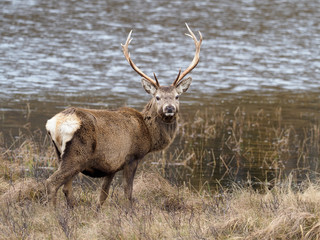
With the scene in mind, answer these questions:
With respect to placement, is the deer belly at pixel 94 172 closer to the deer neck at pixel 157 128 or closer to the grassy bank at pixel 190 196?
the grassy bank at pixel 190 196

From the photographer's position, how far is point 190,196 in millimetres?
8641

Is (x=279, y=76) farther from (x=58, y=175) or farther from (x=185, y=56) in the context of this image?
(x=58, y=175)

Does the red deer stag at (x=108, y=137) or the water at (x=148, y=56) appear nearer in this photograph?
the red deer stag at (x=108, y=137)

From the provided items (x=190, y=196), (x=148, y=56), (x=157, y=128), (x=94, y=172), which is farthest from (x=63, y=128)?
(x=148, y=56)

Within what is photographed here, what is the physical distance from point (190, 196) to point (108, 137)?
161 cm

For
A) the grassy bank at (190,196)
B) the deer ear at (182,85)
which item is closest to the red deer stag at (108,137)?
the deer ear at (182,85)

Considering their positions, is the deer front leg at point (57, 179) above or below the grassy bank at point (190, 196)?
above

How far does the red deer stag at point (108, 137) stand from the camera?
23.4 ft

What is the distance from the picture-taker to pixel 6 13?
28.6m

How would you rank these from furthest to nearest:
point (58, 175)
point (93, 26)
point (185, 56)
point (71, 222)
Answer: point (93, 26)
point (185, 56)
point (58, 175)
point (71, 222)

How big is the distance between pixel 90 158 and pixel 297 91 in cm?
1201

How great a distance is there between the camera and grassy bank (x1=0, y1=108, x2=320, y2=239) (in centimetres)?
641

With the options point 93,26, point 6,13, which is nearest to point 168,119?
point 93,26

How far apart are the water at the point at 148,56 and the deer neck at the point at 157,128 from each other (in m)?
3.93
